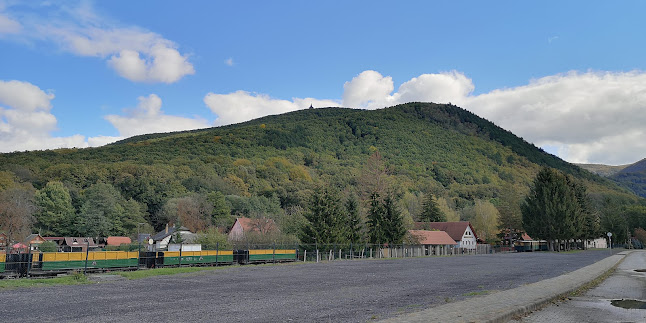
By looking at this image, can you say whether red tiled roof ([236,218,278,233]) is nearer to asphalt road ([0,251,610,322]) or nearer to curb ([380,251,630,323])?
asphalt road ([0,251,610,322])

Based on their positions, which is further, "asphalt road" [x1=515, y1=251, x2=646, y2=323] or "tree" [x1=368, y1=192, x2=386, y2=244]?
"tree" [x1=368, y1=192, x2=386, y2=244]

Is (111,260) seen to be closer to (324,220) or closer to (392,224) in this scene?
(324,220)

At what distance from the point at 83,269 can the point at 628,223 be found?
476 ft

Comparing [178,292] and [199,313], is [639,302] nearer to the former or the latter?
[199,313]

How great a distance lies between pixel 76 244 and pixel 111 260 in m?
52.7

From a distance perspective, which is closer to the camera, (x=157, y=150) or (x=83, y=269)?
(x=83, y=269)

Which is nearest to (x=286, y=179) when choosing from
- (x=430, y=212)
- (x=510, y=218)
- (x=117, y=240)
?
(x=430, y=212)

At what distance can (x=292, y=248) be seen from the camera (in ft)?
136

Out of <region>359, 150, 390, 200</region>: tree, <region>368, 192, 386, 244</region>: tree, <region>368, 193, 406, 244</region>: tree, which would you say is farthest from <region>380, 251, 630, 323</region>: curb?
<region>359, 150, 390, 200</region>: tree

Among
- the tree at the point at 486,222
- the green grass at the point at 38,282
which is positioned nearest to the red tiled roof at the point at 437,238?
the tree at the point at 486,222

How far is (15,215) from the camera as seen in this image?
6575 cm

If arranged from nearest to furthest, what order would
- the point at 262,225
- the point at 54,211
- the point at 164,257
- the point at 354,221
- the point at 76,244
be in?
the point at 164,257, the point at 354,221, the point at 262,225, the point at 76,244, the point at 54,211

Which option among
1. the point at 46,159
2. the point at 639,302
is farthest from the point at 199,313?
the point at 46,159

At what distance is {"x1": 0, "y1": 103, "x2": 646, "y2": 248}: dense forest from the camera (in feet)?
241
